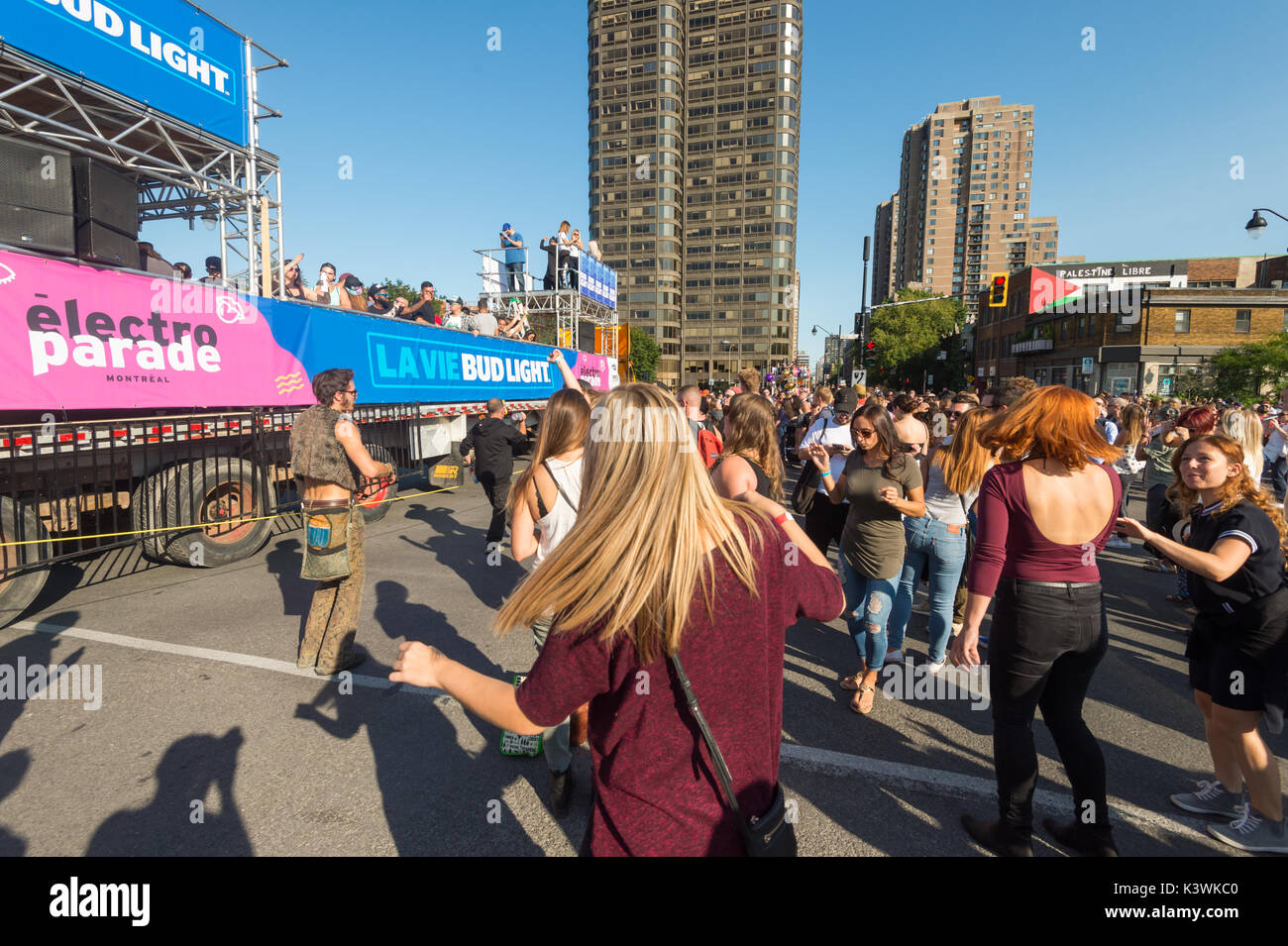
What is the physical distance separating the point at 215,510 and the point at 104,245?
281cm

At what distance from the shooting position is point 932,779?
3352 mm

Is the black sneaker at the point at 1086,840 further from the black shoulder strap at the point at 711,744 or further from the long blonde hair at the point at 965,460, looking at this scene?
the black shoulder strap at the point at 711,744

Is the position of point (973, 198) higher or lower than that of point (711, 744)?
higher

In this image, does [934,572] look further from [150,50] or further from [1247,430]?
[150,50]

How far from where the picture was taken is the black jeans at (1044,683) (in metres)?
2.62

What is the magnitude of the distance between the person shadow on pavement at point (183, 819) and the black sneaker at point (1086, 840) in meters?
3.47

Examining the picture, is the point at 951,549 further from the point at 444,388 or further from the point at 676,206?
the point at 676,206

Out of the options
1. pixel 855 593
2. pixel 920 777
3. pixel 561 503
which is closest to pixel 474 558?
pixel 561 503

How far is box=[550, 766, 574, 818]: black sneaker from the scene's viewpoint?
9.96ft

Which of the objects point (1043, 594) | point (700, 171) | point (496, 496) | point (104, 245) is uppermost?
point (700, 171)

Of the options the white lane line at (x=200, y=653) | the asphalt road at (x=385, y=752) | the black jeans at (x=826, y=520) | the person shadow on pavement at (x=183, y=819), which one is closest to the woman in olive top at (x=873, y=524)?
the asphalt road at (x=385, y=752)

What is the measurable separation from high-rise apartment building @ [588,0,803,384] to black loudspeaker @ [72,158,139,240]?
10805 cm
